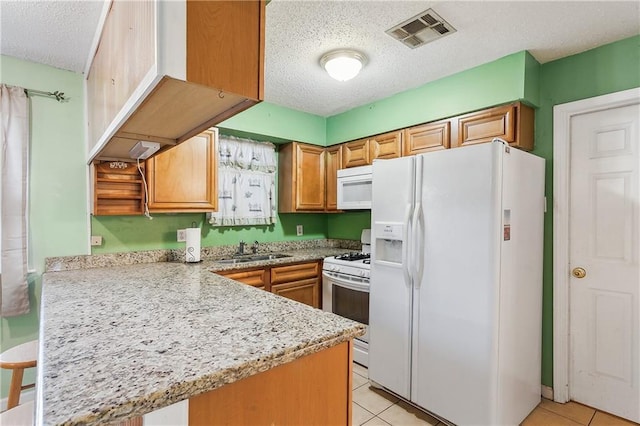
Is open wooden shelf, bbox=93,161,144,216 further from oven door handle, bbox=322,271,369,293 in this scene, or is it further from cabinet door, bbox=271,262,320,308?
oven door handle, bbox=322,271,369,293

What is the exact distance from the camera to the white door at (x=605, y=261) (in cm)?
207

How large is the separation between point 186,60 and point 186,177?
1937 mm

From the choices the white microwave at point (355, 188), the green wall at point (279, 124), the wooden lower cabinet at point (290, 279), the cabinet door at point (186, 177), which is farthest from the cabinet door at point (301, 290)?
the green wall at point (279, 124)

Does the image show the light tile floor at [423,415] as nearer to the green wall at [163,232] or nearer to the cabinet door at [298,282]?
the cabinet door at [298,282]

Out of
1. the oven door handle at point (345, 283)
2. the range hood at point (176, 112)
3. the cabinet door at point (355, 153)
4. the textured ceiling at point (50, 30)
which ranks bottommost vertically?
the oven door handle at point (345, 283)

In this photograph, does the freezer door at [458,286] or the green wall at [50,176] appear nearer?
the freezer door at [458,286]

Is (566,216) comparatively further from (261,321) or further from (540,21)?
(261,321)

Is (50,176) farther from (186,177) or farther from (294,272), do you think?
(294,272)

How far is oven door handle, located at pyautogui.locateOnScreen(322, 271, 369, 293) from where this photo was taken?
2693 mm

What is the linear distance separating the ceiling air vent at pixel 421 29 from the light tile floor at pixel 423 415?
2478 millimetres

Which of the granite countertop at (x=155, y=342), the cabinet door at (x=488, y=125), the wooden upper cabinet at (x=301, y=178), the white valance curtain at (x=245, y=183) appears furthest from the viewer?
the wooden upper cabinet at (x=301, y=178)

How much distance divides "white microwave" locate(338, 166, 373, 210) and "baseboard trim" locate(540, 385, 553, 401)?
1.94 metres

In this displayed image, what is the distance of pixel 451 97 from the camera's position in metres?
2.59

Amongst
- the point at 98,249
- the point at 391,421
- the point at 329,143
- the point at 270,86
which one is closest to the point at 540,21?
the point at 270,86
